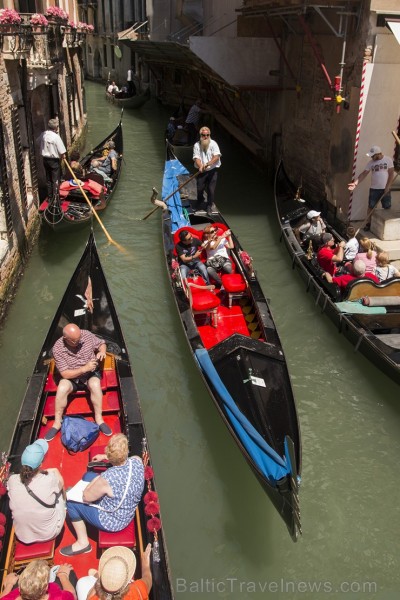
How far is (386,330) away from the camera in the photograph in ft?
16.6

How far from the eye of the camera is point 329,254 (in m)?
5.95

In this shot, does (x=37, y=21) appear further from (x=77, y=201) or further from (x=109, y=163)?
(x=109, y=163)

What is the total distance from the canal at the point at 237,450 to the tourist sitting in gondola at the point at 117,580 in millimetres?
638

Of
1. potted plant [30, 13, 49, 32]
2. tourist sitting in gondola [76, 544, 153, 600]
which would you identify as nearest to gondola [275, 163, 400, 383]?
tourist sitting in gondola [76, 544, 153, 600]

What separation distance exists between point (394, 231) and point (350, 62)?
86.3 inches

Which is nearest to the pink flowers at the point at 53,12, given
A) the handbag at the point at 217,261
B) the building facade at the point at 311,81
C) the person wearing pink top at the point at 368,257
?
the building facade at the point at 311,81

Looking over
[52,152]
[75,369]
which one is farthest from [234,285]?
[52,152]

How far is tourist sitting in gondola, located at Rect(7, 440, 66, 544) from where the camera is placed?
281 centimetres

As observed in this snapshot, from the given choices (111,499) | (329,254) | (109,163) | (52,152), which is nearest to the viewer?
(111,499)

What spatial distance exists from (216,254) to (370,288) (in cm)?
158

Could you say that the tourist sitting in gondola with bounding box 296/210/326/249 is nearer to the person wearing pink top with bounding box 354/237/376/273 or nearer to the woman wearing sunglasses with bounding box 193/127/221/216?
the person wearing pink top with bounding box 354/237/376/273

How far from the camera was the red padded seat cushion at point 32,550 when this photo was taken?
286cm

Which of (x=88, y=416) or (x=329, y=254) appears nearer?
(x=88, y=416)
